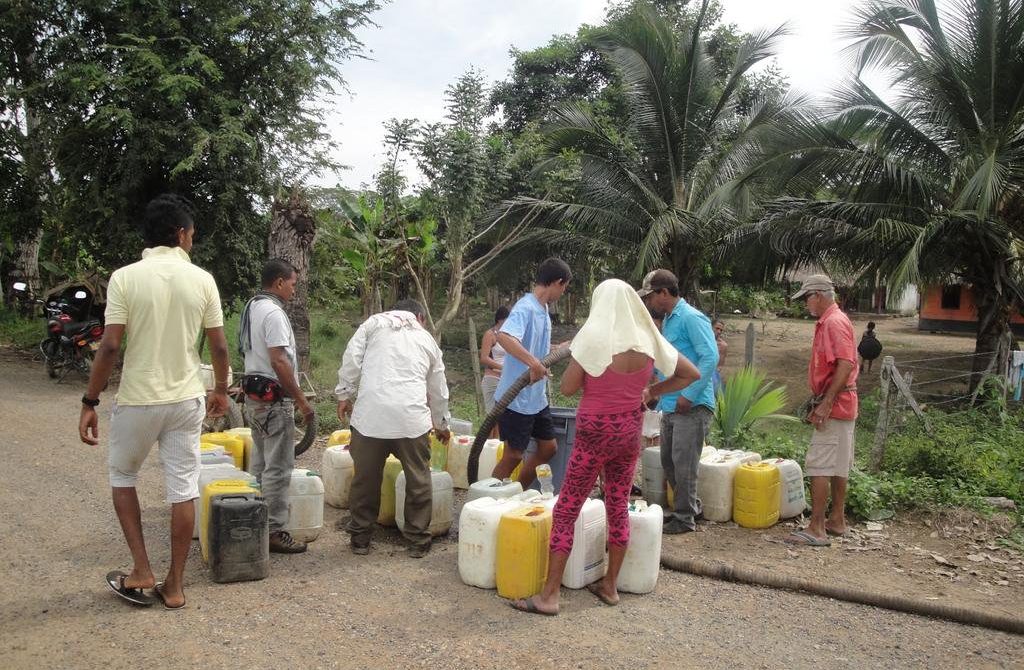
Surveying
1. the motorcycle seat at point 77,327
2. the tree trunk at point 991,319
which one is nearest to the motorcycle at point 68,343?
the motorcycle seat at point 77,327

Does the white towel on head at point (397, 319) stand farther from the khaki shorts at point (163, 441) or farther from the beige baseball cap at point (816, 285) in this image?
the beige baseball cap at point (816, 285)

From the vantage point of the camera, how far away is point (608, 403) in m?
4.19

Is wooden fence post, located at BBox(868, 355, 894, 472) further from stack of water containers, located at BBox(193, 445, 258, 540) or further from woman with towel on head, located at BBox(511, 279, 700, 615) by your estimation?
stack of water containers, located at BBox(193, 445, 258, 540)

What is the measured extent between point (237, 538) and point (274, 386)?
0.94m

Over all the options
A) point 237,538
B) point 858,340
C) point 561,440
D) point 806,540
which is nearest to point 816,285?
point 806,540

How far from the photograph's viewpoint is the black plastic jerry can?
4.53m

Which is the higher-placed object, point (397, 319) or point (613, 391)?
point (397, 319)

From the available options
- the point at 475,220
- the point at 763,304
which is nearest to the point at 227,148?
the point at 475,220

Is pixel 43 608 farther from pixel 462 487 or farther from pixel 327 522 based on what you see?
pixel 462 487

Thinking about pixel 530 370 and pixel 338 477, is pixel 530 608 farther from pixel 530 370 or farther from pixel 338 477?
pixel 338 477

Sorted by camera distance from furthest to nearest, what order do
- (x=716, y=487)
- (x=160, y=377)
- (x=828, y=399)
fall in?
1. (x=716, y=487)
2. (x=828, y=399)
3. (x=160, y=377)

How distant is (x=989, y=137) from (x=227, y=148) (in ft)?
39.6

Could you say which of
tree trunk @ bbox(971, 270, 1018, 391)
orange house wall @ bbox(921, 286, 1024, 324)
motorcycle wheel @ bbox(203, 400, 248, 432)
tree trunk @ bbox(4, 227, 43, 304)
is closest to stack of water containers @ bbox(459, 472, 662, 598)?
motorcycle wheel @ bbox(203, 400, 248, 432)

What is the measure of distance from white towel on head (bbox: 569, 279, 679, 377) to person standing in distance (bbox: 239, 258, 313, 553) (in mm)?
1848
